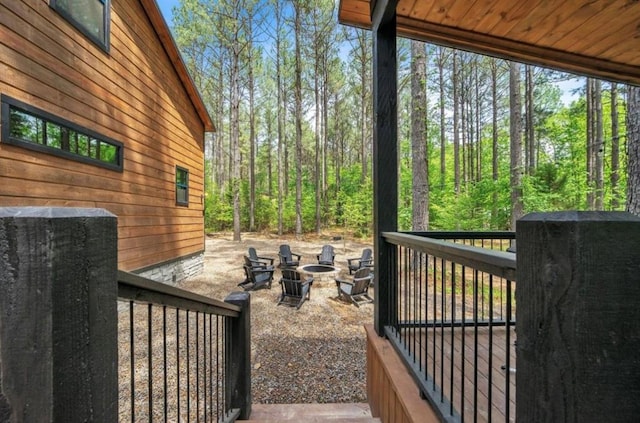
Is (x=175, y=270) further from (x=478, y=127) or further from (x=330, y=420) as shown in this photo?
(x=478, y=127)

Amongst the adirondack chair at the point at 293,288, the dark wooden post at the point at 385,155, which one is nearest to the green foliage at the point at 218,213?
the adirondack chair at the point at 293,288

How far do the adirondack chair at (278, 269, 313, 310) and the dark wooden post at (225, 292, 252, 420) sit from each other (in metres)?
3.19

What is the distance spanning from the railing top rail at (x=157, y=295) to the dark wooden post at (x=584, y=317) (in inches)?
41.2

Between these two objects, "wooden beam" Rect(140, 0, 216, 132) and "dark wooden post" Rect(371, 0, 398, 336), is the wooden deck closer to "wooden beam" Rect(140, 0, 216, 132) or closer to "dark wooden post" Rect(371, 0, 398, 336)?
"dark wooden post" Rect(371, 0, 398, 336)

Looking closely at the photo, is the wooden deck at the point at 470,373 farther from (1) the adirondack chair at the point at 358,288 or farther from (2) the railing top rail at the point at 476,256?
(1) the adirondack chair at the point at 358,288

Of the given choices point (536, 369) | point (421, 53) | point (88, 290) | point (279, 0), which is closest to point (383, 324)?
point (536, 369)

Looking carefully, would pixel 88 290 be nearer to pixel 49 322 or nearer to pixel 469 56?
pixel 49 322

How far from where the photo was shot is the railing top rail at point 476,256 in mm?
846

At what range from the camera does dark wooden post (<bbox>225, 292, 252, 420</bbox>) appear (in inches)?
94.7

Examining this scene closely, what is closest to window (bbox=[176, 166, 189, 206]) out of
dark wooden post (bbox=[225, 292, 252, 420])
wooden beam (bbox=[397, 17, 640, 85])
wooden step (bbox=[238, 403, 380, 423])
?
dark wooden post (bbox=[225, 292, 252, 420])

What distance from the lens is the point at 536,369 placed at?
1.99ft

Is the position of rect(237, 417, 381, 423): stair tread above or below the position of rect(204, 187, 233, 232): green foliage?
below

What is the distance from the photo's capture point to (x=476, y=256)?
1.03 metres

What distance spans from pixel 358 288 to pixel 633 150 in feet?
14.3
